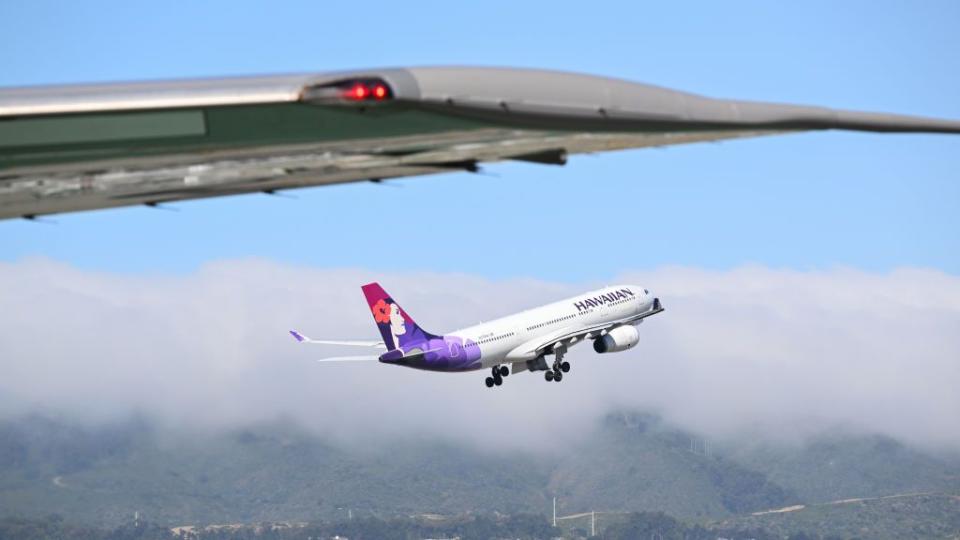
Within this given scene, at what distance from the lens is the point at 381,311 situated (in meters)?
193

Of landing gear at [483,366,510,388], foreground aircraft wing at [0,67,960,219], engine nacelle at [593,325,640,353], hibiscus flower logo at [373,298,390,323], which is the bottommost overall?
foreground aircraft wing at [0,67,960,219]

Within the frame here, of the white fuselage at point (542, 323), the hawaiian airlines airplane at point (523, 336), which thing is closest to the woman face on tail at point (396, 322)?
the hawaiian airlines airplane at point (523, 336)

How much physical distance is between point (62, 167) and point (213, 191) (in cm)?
533

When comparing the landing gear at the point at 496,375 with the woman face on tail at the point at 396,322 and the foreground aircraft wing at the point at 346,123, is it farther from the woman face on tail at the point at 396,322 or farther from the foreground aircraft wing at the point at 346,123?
the foreground aircraft wing at the point at 346,123

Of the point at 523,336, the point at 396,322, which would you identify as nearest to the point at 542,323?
the point at 523,336

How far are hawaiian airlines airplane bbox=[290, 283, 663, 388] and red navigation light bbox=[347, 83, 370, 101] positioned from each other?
154 m

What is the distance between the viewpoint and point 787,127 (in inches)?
812


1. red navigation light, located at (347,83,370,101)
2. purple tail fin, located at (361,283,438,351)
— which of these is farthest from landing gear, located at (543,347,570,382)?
red navigation light, located at (347,83,370,101)

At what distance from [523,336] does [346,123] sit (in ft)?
532

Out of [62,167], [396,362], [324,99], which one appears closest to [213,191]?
[62,167]

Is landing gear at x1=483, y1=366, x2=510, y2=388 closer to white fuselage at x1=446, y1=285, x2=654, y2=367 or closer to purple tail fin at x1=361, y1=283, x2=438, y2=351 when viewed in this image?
white fuselage at x1=446, y1=285, x2=654, y2=367

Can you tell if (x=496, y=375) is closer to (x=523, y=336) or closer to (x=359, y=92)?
(x=523, y=336)

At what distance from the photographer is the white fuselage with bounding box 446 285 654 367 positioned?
179375mm

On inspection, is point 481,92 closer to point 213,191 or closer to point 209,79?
point 209,79
